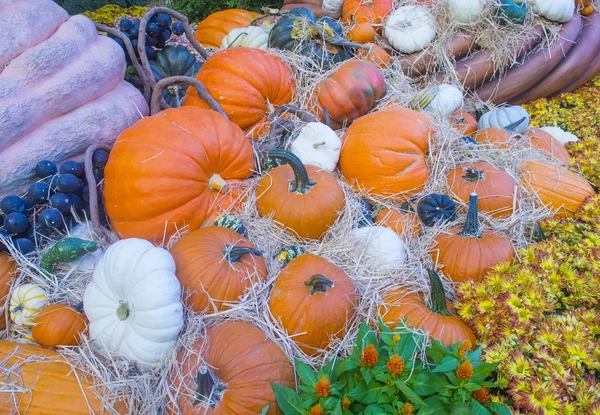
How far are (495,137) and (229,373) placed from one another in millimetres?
2378

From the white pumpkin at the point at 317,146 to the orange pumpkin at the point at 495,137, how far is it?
42.5 inches

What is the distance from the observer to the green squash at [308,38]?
3.31 m

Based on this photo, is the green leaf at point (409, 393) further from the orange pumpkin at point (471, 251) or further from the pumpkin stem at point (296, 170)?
the pumpkin stem at point (296, 170)

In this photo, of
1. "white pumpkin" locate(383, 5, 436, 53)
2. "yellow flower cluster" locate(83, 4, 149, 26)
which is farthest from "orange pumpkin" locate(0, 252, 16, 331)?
"yellow flower cluster" locate(83, 4, 149, 26)

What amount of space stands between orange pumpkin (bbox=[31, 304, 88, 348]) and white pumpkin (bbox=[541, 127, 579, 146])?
3.33 meters

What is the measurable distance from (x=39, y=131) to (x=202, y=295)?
1.28 metres

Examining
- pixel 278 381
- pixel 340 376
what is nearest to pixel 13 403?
pixel 278 381

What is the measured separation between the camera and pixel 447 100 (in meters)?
3.38

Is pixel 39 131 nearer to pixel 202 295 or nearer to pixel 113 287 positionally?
pixel 113 287

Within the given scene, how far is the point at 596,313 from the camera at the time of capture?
1588 mm

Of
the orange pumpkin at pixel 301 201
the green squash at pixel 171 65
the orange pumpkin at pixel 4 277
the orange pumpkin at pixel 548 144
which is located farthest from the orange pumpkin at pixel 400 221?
the orange pumpkin at pixel 4 277

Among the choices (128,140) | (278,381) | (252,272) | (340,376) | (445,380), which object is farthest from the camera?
(128,140)

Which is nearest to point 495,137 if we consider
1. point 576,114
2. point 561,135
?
point 561,135

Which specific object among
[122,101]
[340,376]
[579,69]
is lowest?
[579,69]
